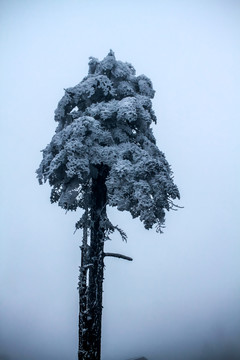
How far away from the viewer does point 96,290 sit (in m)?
8.45

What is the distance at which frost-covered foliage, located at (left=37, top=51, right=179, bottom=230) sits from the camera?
7.64 meters

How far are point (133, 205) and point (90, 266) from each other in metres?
2.58

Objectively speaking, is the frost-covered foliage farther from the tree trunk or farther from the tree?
the tree trunk

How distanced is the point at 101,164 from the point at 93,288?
396 cm

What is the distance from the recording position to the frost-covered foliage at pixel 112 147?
25.1 feet

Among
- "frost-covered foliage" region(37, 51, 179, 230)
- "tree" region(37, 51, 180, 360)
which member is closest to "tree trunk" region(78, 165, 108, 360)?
"tree" region(37, 51, 180, 360)

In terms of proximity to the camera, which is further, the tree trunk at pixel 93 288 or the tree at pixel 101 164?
the tree trunk at pixel 93 288

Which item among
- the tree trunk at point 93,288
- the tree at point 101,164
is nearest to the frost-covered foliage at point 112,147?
the tree at point 101,164

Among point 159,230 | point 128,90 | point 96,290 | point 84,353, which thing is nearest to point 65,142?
point 128,90

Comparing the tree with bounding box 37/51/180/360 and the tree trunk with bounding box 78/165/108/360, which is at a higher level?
the tree with bounding box 37/51/180/360

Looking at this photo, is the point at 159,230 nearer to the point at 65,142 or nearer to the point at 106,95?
the point at 65,142

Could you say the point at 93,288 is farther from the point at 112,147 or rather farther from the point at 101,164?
the point at 112,147

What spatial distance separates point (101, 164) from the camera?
8883 mm

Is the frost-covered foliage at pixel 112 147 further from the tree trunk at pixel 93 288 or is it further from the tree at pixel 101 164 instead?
the tree trunk at pixel 93 288
